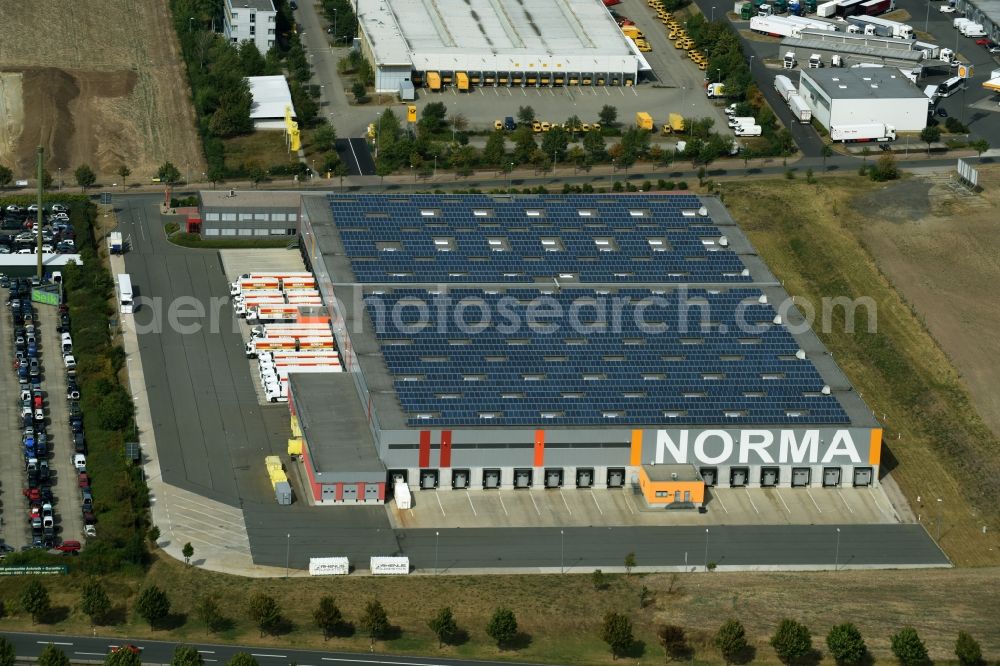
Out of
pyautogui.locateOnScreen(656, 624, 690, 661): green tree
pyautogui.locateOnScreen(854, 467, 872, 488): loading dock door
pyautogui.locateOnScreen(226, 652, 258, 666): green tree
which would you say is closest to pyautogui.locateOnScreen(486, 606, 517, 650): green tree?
pyautogui.locateOnScreen(656, 624, 690, 661): green tree

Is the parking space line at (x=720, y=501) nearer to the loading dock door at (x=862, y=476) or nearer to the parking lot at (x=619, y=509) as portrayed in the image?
the parking lot at (x=619, y=509)

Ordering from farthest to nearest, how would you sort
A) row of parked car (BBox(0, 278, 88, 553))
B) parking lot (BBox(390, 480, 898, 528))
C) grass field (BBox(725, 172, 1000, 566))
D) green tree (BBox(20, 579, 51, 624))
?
1. grass field (BBox(725, 172, 1000, 566))
2. parking lot (BBox(390, 480, 898, 528))
3. row of parked car (BBox(0, 278, 88, 553))
4. green tree (BBox(20, 579, 51, 624))

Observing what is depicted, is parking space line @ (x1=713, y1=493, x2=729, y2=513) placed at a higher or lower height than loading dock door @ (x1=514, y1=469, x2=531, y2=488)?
lower

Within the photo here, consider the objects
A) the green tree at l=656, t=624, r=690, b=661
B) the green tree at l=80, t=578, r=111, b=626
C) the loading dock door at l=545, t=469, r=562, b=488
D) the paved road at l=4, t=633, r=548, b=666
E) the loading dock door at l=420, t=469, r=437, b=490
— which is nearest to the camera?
the paved road at l=4, t=633, r=548, b=666

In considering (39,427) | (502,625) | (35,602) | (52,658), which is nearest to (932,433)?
(502,625)

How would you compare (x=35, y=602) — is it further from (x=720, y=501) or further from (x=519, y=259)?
(x=519, y=259)

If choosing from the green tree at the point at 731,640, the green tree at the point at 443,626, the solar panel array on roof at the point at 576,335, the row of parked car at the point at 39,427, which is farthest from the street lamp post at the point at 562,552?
the row of parked car at the point at 39,427

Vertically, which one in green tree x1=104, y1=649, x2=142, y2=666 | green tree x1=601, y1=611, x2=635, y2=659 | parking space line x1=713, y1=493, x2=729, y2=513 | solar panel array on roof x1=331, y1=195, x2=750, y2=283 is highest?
solar panel array on roof x1=331, y1=195, x2=750, y2=283

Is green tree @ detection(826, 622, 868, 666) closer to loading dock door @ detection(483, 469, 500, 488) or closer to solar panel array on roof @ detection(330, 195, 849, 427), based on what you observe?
solar panel array on roof @ detection(330, 195, 849, 427)

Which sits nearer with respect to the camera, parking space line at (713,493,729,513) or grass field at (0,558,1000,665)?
grass field at (0,558,1000,665)
